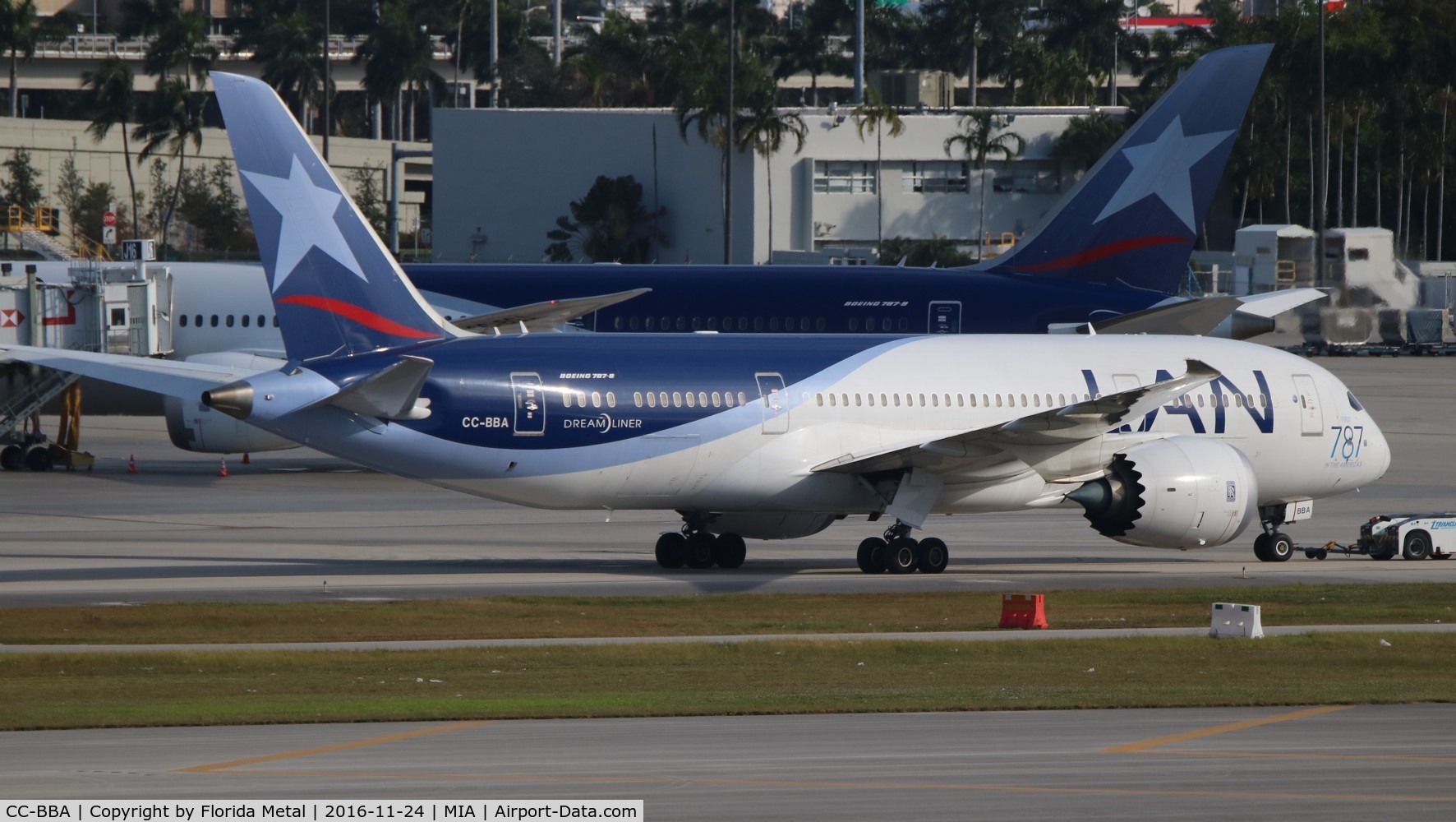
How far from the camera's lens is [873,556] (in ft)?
95.3

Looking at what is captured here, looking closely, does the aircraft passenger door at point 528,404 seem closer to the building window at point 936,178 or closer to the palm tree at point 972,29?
the building window at point 936,178

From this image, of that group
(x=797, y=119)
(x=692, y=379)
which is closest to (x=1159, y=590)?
(x=692, y=379)

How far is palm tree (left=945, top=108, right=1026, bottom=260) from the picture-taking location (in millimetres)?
99125

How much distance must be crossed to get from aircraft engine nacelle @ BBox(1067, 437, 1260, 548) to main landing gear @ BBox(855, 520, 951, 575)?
2.31 meters

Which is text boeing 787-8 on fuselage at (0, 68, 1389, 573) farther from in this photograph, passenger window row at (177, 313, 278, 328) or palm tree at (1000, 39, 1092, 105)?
palm tree at (1000, 39, 1092, 105)

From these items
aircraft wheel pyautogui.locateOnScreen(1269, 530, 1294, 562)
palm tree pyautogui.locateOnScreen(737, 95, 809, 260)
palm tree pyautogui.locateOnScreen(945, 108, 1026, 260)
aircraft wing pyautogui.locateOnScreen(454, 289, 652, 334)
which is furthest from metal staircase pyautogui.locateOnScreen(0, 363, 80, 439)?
palm tree pyautogui.locateOnScreen(945, 108, 1026, 260)

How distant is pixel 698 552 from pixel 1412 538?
1209cm

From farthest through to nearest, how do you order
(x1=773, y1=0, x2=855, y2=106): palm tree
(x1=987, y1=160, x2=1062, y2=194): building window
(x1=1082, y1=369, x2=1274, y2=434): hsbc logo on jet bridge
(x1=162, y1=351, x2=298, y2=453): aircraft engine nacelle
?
(x1=773, y1=0, x2=855, y2=106): palm tree
(x1=987, y1=160, x2=1062, y2=194): building window
(x1=162, y1=351, x2=298, y2=453): aircraft engine nacelle
(x1=1082, y1=369, x2=1274, y2=434): hsbc logo on jet bridge

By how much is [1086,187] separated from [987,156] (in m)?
59.8

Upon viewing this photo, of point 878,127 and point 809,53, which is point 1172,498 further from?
point 809,53


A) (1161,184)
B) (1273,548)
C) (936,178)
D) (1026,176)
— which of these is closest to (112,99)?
(936,178)

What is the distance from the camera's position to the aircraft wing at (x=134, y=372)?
98.8ft

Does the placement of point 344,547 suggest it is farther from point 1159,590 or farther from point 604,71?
point 604,71

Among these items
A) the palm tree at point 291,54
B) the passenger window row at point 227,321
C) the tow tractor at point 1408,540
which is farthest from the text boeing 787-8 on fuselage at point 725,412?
the palm tree at point 291,54
